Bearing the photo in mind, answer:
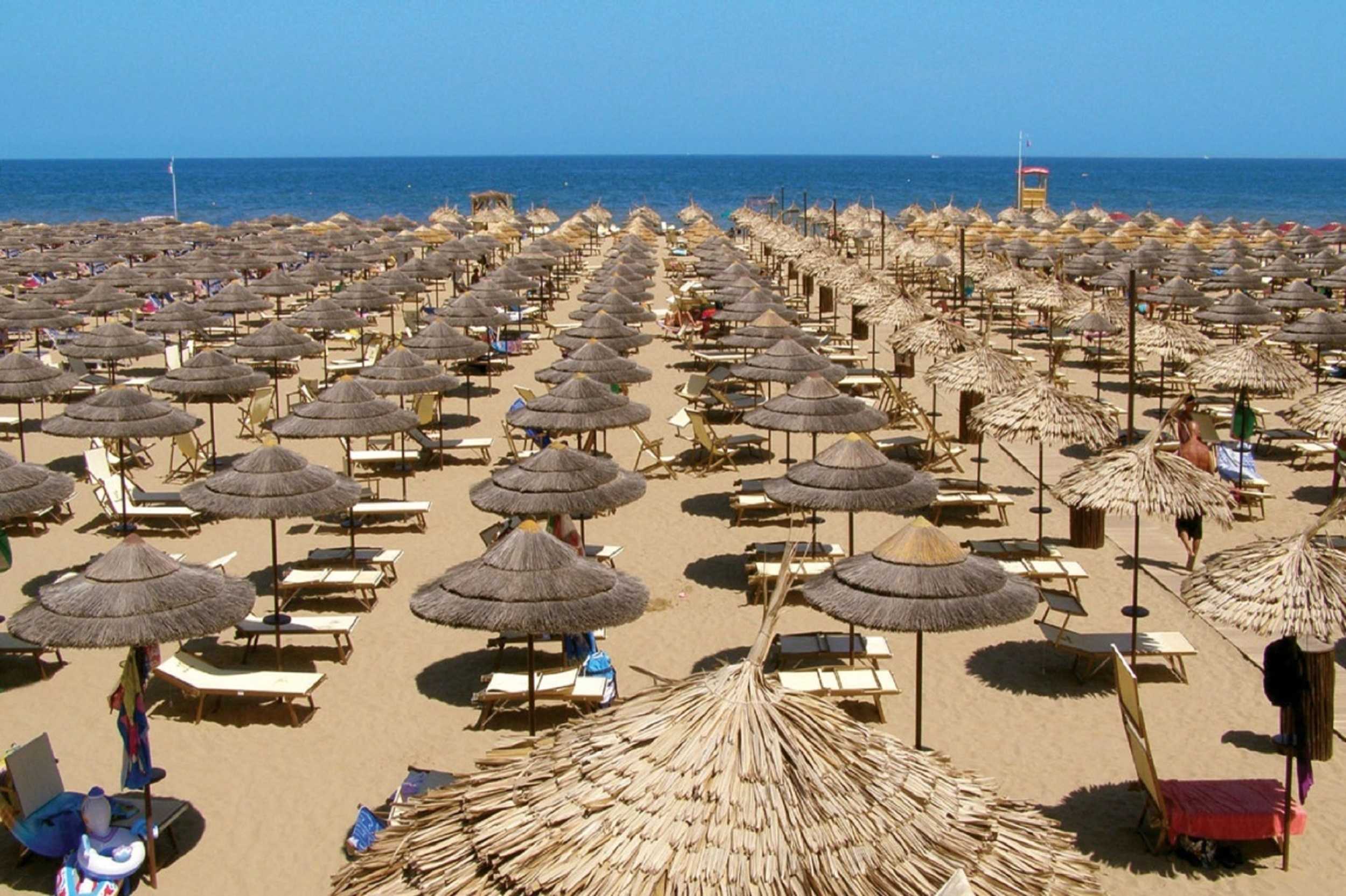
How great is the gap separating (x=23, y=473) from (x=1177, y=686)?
8.67 m

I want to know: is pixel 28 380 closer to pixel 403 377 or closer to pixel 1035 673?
pixel 403 377

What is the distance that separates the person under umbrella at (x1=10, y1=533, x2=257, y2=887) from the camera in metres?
6.82

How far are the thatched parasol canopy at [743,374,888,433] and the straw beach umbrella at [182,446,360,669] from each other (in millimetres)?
4315

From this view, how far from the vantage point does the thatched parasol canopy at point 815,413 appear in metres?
12.3

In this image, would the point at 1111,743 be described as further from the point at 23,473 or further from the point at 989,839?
the point at 23,473

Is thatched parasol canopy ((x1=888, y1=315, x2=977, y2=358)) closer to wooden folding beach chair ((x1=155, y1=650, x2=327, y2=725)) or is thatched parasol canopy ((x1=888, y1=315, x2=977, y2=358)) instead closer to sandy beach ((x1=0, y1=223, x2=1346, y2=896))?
sandy beach ((x1=0, y1=223, x2=1346, y2=896))

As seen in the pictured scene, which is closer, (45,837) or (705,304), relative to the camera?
(45,837)

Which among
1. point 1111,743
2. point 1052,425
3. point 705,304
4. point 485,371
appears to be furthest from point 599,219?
point 1111,743

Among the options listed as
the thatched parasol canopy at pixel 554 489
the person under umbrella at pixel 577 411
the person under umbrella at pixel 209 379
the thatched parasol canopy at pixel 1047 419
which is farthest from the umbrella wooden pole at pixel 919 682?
the person under umbrella at pixel 209 379

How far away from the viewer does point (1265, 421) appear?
59.9 feet

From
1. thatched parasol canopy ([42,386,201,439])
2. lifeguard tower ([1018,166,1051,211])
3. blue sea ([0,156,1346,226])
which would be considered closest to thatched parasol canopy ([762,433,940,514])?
thatched parasol canopy ([42,386,201,439])

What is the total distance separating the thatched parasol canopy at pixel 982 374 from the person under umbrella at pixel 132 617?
30.5ft

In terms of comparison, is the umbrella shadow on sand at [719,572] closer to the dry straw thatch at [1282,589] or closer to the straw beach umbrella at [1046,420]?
the straw beach umbrella at [1046,420]

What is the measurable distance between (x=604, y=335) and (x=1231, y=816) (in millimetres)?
13112
